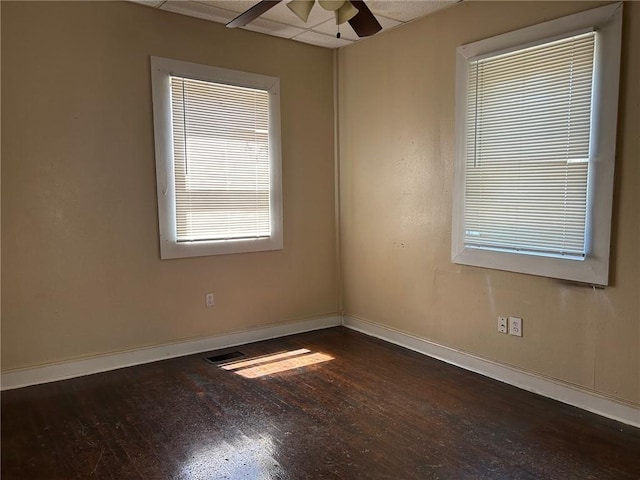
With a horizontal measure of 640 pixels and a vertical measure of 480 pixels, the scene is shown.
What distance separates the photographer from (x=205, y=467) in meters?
2.26

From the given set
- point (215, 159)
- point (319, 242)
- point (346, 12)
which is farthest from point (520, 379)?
point (215, 159)

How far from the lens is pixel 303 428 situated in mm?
2629

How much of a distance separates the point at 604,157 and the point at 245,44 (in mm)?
2812

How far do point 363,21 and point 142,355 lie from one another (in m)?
2.82

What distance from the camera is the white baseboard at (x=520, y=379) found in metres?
2.69

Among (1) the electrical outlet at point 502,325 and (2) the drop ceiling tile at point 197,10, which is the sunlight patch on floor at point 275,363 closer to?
(1) the electrical outlet at point 502,325

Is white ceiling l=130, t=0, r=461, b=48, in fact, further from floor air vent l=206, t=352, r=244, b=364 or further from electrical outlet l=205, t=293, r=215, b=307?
floor air vent l=206, t=352, r=244, b=364

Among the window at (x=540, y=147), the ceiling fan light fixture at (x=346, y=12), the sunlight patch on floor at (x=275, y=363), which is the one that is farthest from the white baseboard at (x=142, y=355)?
the ceiling fan light fixture at (x=346, y=12)

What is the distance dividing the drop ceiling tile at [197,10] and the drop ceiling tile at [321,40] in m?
0.69

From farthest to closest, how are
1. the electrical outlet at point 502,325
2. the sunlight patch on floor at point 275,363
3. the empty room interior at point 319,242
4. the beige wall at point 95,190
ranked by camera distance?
1. the sunlight patch on floor at point 275,363
2. the electrical outlet at point 502,325
3. the beige wall at point 95,190
4. the empty room interior at point 319,242

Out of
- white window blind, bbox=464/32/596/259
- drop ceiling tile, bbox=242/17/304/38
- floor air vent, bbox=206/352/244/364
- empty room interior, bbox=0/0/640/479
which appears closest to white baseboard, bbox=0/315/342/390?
empty room interior, bbox=0/0/640/479

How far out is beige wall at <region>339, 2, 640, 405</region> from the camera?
2.62m

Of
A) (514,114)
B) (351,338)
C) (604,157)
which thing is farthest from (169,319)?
(604,157)

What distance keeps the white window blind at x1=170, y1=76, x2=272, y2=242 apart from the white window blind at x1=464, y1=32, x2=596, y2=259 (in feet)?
5.69
